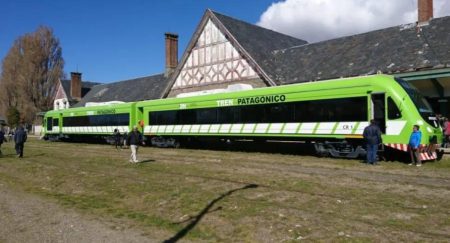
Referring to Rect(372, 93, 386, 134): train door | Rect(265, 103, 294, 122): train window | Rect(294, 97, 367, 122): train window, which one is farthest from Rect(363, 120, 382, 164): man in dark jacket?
Rect(265, 103, 294, 122): train window

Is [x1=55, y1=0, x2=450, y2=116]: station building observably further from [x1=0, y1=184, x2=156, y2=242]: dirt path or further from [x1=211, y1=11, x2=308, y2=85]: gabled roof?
[x1=0, y1=184, x2=156, y2=242]: dirt path

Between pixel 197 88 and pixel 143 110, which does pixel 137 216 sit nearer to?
pixel 143 110

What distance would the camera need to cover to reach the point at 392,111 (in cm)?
1472

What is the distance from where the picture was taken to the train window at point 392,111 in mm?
14586

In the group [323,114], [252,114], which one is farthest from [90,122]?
[323,114]

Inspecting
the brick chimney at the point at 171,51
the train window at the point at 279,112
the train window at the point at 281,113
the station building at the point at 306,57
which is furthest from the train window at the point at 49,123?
the train window at the point at 279,112

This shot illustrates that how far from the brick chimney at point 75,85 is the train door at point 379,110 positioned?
4817 centimetres

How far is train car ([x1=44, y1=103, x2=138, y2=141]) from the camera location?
2845 cm

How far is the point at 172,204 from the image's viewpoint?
8.78m

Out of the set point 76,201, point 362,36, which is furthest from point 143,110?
point 76,201

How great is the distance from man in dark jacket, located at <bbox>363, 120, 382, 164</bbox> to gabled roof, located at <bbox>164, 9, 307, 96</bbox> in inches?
525

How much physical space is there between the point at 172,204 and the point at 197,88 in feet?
77.6

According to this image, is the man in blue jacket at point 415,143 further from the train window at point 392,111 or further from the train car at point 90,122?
the train car at point 90,122

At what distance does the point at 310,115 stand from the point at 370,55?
9378mm
